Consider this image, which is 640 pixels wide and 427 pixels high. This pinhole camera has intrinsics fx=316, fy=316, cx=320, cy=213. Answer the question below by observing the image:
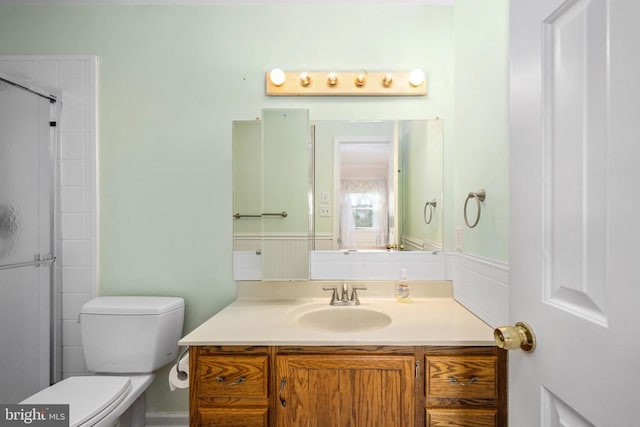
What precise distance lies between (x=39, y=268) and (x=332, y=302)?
1.57 metres

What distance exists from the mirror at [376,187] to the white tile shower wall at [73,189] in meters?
1.24

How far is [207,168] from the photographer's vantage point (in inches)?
68.5

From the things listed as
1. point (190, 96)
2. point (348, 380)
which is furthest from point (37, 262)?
point (348, 380)

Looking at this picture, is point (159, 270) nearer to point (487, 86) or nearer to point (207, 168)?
point (207, 168)

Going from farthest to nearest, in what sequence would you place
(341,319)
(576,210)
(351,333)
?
(341,319), (351,333), (576,210)

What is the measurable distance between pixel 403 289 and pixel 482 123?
87 centimetres

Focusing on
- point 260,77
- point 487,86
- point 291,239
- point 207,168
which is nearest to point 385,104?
point 487,86

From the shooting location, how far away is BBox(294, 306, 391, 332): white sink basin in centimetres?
150

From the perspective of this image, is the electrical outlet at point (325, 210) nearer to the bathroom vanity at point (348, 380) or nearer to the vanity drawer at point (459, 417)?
the bathroom vanity at point (348, 380)

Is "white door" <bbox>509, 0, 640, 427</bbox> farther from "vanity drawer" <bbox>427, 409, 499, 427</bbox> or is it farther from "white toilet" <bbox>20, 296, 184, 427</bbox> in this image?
"white toilet" <bbox>20, 296, 184, 427</bbox>

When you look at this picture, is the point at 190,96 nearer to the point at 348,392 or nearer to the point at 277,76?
the point at 277,76

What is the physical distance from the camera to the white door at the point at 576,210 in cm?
44

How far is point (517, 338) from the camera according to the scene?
0.64m

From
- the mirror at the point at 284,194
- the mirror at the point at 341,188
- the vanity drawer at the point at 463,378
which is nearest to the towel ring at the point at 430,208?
the mirror at the point at 341,188
